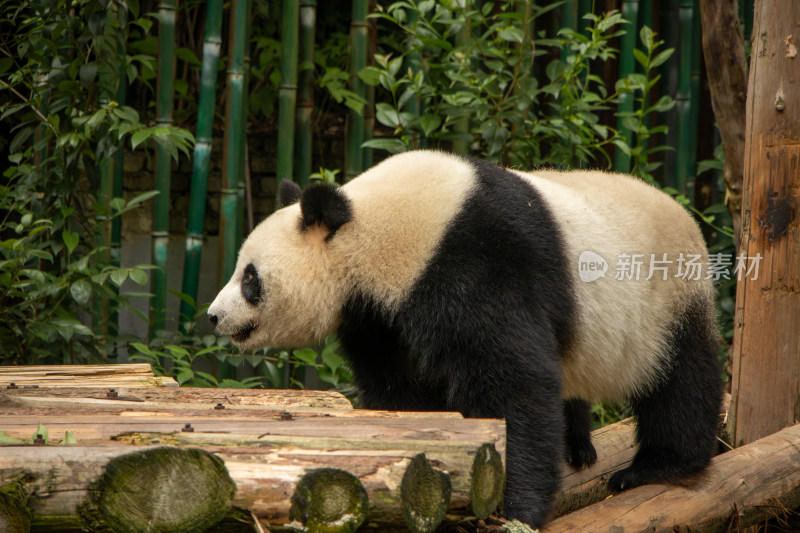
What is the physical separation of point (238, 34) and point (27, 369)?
219 cm

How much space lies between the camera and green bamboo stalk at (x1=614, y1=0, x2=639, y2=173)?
5062 millimetres

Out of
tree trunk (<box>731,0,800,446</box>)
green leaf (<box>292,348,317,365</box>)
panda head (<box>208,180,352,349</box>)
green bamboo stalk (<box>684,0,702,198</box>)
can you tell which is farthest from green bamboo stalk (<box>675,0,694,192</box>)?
panda head (<box>208,180,352,349</box>)

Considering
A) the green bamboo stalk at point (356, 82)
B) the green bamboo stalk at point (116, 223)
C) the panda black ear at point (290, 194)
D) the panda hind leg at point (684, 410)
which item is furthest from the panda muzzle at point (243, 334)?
the green bamboo stalk at point (356, 82)

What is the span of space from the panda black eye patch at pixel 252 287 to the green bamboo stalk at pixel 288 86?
1598 mm

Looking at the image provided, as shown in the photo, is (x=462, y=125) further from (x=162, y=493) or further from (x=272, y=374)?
(x=162, y=493)

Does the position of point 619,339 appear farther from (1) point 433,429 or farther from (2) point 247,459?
(2) point 247,459

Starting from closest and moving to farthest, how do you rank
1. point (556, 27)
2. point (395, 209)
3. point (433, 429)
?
point (433, 429) → point (395, 209) → point (556, 27)

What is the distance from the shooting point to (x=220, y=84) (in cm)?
586

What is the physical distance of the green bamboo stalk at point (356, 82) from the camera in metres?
4.79

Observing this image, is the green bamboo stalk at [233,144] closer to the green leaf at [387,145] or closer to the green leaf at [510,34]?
the green leaf at [387,145]

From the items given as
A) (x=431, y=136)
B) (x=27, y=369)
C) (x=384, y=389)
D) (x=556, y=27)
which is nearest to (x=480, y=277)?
(x=384, y=389)

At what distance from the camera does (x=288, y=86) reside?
15.2ft

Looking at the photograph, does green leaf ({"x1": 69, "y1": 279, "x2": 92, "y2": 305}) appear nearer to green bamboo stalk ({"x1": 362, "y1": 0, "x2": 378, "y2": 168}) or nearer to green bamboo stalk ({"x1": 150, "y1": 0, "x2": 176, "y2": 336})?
green bamboo stalk ({"x1": 150, "y1": 0, "x2": 176, "y2": 336})

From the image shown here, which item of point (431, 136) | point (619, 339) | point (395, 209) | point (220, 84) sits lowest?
point (619, 339)
